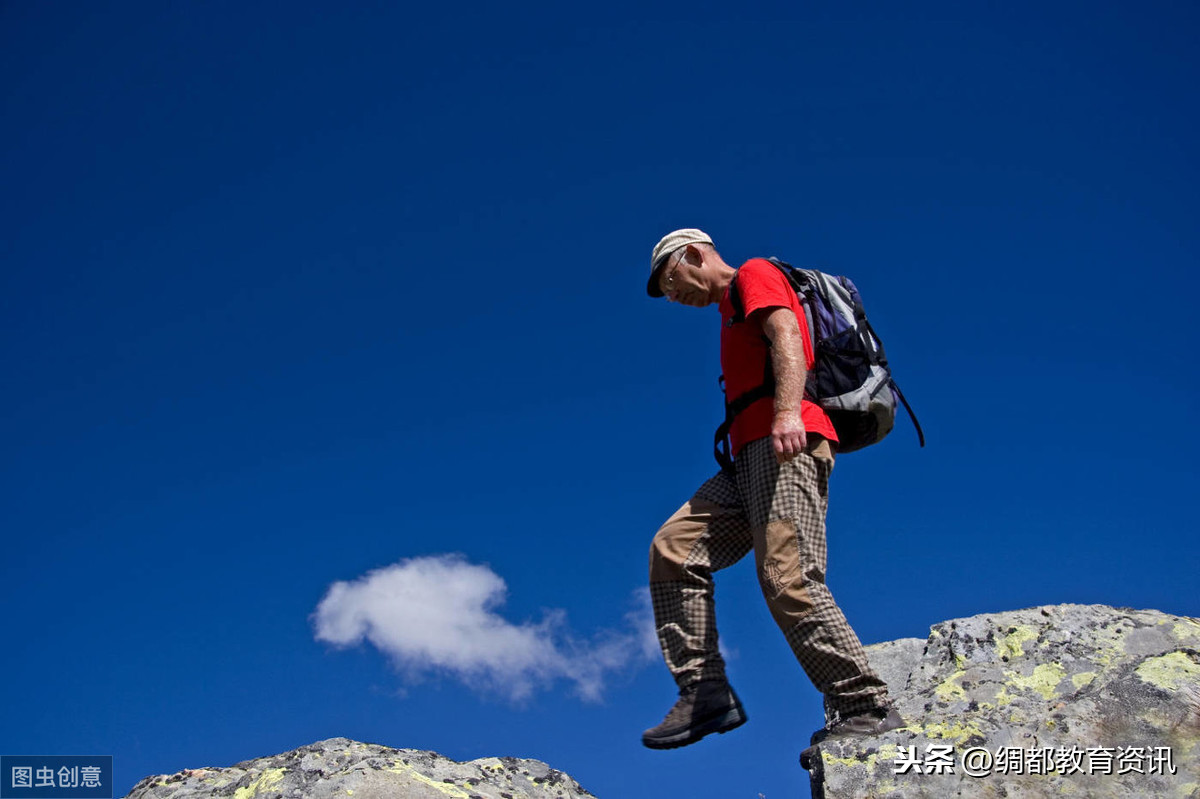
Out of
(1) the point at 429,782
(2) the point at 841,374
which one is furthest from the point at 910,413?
(1) the point at 429,782

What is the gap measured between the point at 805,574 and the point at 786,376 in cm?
111

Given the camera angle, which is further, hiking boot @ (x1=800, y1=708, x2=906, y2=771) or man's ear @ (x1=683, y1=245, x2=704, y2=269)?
man's ear @ (x1=683, y1=245, x2=704, y2=269)

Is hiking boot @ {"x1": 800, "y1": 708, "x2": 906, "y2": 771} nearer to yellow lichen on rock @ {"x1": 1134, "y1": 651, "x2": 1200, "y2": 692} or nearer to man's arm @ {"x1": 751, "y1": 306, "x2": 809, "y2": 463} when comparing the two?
yellow lichen on rock @ {"x1": 1134, "y1": 651, "x2": 1200, "y2": 692}

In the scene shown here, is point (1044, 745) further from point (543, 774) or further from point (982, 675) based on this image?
point (543, 774)

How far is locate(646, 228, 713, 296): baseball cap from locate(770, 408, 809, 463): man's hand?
4.86 feet

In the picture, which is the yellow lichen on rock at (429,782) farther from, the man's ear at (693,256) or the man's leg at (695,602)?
the man's ear at (693,256)

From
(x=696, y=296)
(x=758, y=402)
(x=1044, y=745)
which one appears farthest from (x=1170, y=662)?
(x=696, y=296)

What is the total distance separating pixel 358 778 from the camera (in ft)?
16.0

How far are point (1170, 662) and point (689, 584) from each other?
2.55 meters

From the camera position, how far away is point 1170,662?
489cm

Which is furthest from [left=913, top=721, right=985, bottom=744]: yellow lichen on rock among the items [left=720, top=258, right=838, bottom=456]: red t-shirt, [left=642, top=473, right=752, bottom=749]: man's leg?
[left=720, top=258, right=838, bottom=456]: red t-shirt

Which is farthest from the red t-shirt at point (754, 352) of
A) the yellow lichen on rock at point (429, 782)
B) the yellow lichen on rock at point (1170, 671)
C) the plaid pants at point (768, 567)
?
the yellow lichen on rock at point (429, 782)

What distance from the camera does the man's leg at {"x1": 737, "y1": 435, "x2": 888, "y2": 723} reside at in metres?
5.09

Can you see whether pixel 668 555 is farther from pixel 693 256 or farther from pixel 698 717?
pixel 693 256
